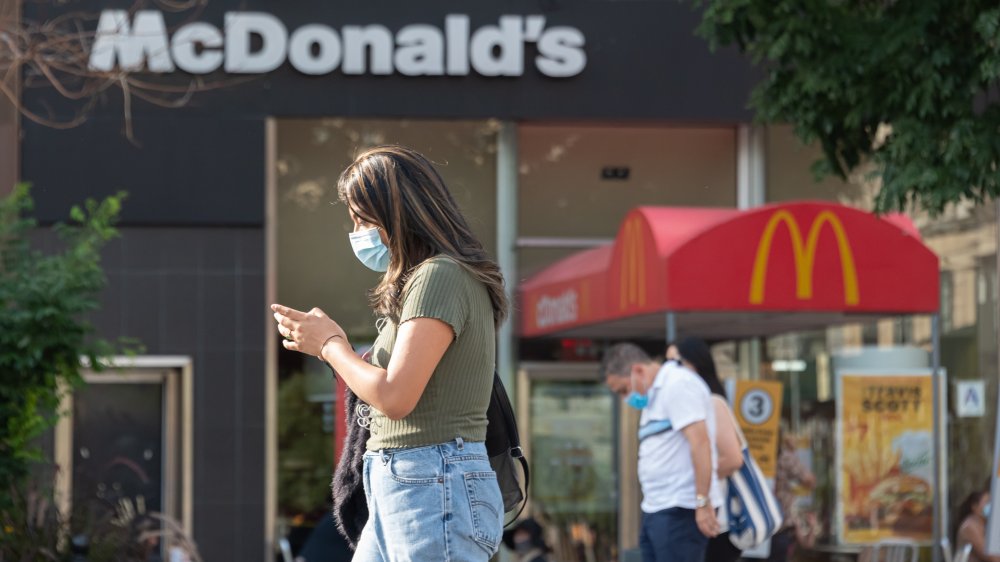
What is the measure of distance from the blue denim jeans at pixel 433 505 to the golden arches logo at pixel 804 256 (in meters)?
6.50

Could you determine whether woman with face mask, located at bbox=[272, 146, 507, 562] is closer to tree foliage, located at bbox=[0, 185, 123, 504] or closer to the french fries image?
tree foliage, located at bbox=[0, 185, 123, 504]

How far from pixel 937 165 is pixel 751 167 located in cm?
506

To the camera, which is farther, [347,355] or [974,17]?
[974,17]

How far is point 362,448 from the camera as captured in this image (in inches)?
151

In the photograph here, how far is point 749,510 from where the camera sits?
793cm

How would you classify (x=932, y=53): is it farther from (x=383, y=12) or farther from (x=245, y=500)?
(x=245, y=500)

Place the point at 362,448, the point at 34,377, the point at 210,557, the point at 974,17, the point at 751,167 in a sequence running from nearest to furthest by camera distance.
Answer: the point at 362,448, the point at 974,17, the point at 34,377, the point at 210,557, the point at 751,167

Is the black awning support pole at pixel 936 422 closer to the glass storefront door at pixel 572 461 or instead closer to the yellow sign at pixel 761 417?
the yellow sign at pixel 761 417

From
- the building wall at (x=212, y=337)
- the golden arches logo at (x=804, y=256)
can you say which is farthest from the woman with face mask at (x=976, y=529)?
the building wall at (x=212, y=337)

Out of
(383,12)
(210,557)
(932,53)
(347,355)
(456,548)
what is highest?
(383,12)

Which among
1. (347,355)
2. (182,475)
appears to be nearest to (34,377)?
(182,475)

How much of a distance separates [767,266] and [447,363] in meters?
6.65

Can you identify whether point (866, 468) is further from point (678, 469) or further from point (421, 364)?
point (421, 364)

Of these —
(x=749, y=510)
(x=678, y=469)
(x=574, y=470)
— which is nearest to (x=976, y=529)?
(x=574, y=470)
